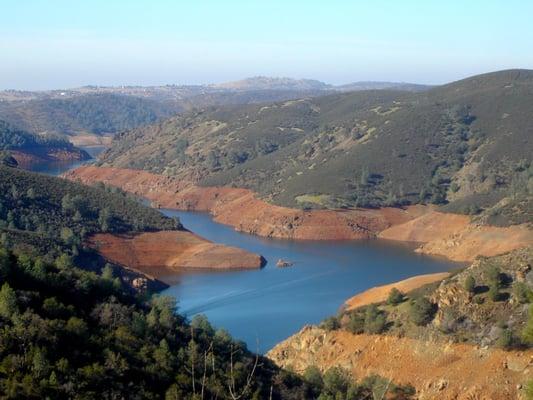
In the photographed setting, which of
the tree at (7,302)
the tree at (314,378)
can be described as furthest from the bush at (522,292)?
the tree at (7,302)

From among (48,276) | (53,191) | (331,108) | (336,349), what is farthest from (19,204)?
(331,108)

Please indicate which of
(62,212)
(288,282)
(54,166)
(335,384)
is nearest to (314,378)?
(335,384)

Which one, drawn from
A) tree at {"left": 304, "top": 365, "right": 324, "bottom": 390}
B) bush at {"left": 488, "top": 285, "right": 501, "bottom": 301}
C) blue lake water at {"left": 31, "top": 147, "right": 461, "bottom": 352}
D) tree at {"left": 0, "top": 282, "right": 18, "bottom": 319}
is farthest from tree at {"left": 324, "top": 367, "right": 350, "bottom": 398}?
tree at {"left": 0, "top": 282, "right": 18, "bottom": 319}

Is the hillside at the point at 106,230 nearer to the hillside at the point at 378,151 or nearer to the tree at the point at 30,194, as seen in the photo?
the tree at the point at 30,194

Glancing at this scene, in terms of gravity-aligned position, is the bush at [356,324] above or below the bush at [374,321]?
below

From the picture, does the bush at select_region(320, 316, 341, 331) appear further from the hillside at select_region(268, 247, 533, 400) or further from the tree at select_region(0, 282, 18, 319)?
the tree at select_region(0, 282, 18, 319)

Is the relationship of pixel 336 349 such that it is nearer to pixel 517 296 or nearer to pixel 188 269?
pixel 517 296

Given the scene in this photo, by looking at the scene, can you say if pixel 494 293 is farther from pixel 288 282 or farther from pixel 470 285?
pixel 288 282
